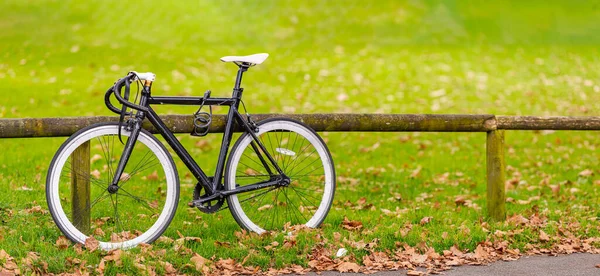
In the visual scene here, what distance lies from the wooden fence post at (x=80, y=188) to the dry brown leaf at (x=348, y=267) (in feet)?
6.18

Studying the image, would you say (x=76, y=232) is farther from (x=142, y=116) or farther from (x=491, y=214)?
(x=491, y=214)

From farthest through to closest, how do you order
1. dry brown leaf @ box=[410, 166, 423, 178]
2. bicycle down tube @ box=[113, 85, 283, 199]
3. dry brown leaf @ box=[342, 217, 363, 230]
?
1. dry brown leaf @ box=[410, 166, 423, 178]
2. dry brown leaf @ box=[342, 217, 363, 230]
3. bicycle down tube @ box=[113, 85, 283, 199]

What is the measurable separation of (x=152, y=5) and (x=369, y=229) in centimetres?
1741

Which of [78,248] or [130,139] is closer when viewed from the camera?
[78,248]

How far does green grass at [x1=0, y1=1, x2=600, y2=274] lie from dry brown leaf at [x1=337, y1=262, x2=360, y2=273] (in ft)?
0.69

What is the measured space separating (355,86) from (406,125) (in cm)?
974

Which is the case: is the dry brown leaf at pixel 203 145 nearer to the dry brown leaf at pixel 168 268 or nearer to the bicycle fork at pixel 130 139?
the bicycle fork at pixel 130 139

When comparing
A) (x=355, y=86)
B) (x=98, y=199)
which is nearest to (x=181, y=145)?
(x=98, y=199)

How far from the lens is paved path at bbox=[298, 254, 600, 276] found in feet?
18.5

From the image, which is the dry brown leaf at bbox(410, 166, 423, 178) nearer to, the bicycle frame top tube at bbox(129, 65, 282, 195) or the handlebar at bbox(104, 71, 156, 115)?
the bicycle frame top tube at bbox(129, 65, 282, 195)

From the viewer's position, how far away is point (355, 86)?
54.1 feet

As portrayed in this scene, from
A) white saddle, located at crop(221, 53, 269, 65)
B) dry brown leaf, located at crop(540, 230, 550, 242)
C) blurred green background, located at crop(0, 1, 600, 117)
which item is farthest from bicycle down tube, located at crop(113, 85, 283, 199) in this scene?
blurred green background, located at crop(0, 1, 600, 117)

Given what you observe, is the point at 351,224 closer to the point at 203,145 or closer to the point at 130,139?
the point at 130,139

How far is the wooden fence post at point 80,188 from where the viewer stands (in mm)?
5805
